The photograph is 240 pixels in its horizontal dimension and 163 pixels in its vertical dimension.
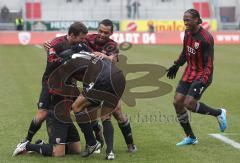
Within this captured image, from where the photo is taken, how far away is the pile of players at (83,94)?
7.82 metres

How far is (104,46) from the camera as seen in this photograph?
27.1 feet

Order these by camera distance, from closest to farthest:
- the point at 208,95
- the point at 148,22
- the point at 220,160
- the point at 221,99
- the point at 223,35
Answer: the point at 220,160 < the point at 221,99 < the point at 208,95 < the point at 223,35 < the point at 148,22

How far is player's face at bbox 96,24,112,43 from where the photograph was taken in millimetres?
8031

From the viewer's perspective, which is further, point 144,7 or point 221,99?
point 144,7

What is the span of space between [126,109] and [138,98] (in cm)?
165

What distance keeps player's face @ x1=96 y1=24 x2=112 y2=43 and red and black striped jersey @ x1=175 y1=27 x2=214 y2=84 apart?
146 cm

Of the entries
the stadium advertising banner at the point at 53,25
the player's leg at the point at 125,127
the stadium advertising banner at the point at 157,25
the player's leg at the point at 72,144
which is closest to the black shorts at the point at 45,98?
the player's leg at the point at 72,144

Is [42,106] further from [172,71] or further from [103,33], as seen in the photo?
[172,71]

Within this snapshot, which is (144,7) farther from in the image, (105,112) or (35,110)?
(105,112)

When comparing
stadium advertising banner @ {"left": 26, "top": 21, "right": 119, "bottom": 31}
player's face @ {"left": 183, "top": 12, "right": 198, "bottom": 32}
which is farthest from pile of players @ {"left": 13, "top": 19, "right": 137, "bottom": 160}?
stadium advertising banner @ {"left": 26, "top": 21, "right": 119, "bottom": 31}

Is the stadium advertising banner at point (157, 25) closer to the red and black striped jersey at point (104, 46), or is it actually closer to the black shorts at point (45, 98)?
the red and black striped jersey at point (104, 46)

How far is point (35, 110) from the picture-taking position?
12.8 m

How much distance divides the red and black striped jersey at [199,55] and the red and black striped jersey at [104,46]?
1.30m

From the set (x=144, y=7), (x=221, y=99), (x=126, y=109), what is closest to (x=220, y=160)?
(x=126, y=109)
